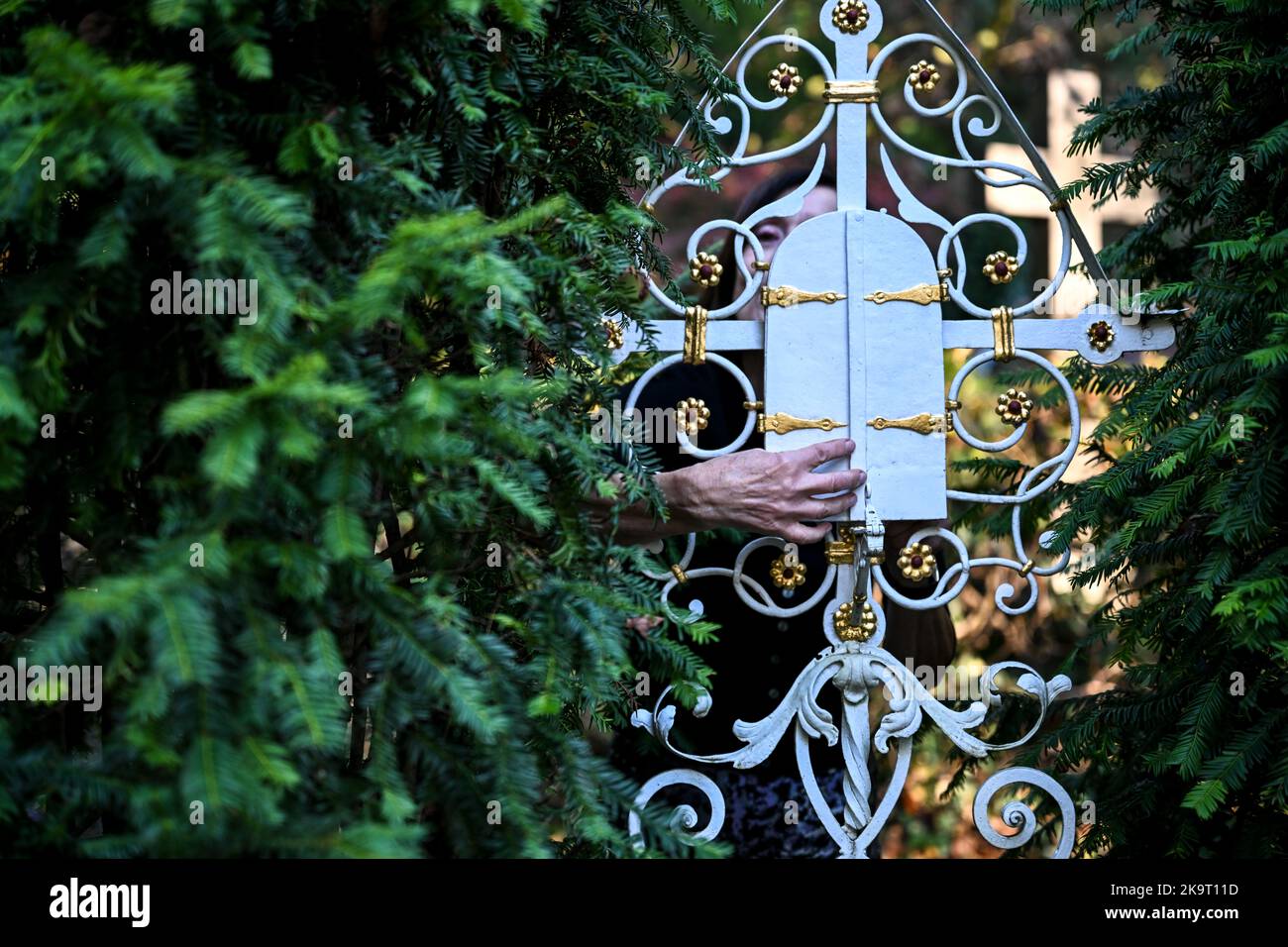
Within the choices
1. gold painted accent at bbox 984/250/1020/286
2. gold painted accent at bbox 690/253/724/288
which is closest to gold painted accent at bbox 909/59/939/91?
gold painted accent at bbox 984/250/1020/286

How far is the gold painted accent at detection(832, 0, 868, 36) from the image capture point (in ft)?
6.29

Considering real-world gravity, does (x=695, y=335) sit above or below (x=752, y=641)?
above

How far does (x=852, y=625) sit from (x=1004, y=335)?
549 millimetres

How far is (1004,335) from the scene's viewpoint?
1.92 m

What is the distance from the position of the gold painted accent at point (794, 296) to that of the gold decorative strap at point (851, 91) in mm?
336

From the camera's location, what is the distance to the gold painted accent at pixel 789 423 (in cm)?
186

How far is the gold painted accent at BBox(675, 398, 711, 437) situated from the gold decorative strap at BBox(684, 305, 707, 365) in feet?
0.23
